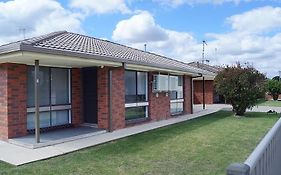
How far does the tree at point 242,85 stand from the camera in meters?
17.5

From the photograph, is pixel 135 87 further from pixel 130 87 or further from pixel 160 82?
pixel 160 82

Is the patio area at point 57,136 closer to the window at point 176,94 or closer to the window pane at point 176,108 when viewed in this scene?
the window at point 176,94

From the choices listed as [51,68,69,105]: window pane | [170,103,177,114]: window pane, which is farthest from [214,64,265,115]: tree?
[51,68,69,105]: window pane

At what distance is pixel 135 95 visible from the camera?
47.0 feet

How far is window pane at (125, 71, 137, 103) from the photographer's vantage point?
13719 millimetres

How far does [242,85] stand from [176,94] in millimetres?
3807

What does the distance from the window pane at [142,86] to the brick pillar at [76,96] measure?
2.84 meters

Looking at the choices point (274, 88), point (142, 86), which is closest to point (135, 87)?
point (142, 86)

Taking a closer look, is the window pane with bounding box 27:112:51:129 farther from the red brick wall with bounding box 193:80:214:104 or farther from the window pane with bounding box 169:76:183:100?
the red brick wall with bounding box 193:80:214:104

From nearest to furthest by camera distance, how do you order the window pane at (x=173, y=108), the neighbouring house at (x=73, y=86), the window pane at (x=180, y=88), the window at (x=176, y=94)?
the neighbouring house at (x=73, y=86) → the window at (x=176, y=94) → the window pane at (x=173, y=108) → the window pane at (x=180, y=88)

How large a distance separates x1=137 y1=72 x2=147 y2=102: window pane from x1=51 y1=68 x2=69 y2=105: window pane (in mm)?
3524

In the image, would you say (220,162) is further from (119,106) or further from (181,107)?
(181,107)

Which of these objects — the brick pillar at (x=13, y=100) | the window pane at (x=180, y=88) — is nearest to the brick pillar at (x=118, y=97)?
the brick pillar at (x=13, y=100)

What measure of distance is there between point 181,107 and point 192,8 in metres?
6.25
